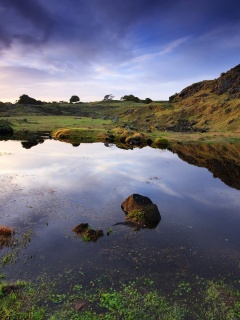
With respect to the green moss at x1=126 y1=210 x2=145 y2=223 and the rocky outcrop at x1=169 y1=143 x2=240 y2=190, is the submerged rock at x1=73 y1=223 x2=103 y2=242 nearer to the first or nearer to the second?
the green moss at x1=126 y1=210 x2=145 y2=223

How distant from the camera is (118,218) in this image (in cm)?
2597

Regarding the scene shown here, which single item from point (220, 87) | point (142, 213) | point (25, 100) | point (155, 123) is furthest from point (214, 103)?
point (25, 100)

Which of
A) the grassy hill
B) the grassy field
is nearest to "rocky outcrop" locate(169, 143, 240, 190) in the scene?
the grassy field

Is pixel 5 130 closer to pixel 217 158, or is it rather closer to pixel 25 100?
pixel 217 158

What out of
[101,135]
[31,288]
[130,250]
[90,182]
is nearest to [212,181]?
[90,182]

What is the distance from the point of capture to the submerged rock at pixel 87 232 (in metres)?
21.8

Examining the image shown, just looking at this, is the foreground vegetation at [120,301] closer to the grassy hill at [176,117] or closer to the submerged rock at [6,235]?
the submerged rock at [6,235]

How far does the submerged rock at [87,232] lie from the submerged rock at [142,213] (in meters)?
3.60

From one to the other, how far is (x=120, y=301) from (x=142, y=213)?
35.8 ft

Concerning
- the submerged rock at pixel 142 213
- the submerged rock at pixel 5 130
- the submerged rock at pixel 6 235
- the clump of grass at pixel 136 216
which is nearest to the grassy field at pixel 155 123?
the submerged rock at pixel 5 130

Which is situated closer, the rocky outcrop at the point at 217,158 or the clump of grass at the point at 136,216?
the clump of grass at the point at 136,216

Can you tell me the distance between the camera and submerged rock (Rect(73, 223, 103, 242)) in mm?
21845

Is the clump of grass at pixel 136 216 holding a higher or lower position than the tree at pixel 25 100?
lower

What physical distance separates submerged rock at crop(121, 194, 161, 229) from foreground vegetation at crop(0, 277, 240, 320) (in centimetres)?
821
